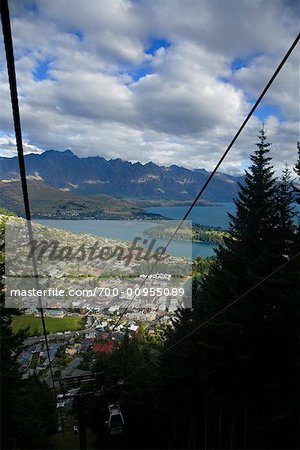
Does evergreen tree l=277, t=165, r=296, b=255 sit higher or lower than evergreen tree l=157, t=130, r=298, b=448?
higher

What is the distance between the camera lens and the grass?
51588mm

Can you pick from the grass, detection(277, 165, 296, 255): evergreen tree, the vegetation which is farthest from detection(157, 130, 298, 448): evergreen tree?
the grass

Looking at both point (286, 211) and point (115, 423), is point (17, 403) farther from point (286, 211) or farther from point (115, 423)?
point (286, 211)

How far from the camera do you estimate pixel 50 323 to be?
55.0 meters

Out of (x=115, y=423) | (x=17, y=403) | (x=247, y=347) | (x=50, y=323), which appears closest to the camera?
(x=247, y=347)

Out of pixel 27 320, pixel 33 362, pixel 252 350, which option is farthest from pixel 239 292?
pixel 27 320

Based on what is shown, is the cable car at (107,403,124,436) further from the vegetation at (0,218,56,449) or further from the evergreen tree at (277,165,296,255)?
the evergreen tree at (277,165,296,255)

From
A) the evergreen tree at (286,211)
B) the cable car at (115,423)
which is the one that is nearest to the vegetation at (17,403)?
the cable car at (115,423)

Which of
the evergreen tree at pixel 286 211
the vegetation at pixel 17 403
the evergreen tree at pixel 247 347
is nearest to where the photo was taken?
the evergreen tree at pixel 247 347

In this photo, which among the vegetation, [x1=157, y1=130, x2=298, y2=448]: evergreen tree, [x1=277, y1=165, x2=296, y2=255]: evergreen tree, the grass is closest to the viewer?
[x1=157, y1=130, x2=298, y2=448]: evergreen tree

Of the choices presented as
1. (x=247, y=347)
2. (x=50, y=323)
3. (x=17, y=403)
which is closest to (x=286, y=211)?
(x=247, y=347)

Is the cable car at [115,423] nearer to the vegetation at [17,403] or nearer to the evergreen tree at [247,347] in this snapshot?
the evergreen tree at [247,347]

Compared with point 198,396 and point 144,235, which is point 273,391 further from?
point 144,235

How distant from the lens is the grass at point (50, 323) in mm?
51588
